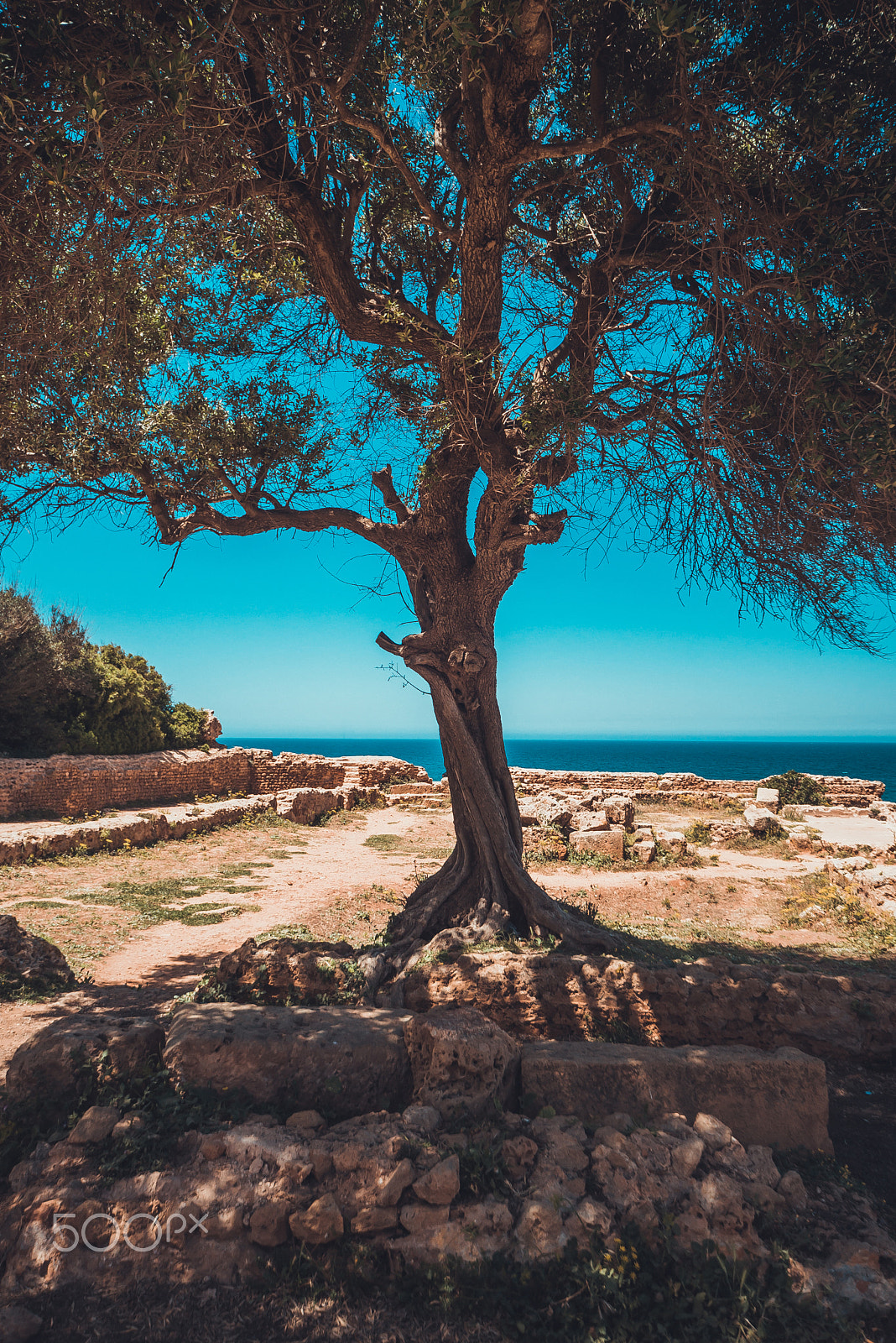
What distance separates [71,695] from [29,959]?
1771 cm

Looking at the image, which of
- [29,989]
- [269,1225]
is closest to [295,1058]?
[269,1225]

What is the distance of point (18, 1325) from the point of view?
2.60m

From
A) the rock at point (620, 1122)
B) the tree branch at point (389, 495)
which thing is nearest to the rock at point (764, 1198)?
the rock at point (620, 1122)

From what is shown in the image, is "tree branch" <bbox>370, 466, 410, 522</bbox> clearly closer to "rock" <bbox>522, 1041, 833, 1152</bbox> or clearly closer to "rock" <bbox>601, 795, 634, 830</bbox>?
"rock" <bbox>522, 1041, 833, 1152</bbox>

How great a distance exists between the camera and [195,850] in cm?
1471

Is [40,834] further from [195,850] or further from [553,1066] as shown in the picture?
[553,1066]

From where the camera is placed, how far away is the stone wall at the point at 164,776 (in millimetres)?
16281

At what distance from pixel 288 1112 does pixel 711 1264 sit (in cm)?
231

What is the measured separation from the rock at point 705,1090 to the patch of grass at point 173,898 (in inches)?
269

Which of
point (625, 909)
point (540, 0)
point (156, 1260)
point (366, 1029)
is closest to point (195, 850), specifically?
point (625, 909)

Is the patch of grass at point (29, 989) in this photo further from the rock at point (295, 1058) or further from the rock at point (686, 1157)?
the rock at point (686, 1157)

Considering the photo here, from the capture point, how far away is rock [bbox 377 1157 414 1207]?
126 inches

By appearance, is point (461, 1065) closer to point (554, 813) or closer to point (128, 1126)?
point (128, 1126)

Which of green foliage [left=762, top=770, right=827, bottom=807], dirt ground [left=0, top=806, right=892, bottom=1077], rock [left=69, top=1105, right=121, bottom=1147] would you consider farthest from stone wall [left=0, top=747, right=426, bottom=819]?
rock [left=69, top=1105, right=121, bottom=1147]
